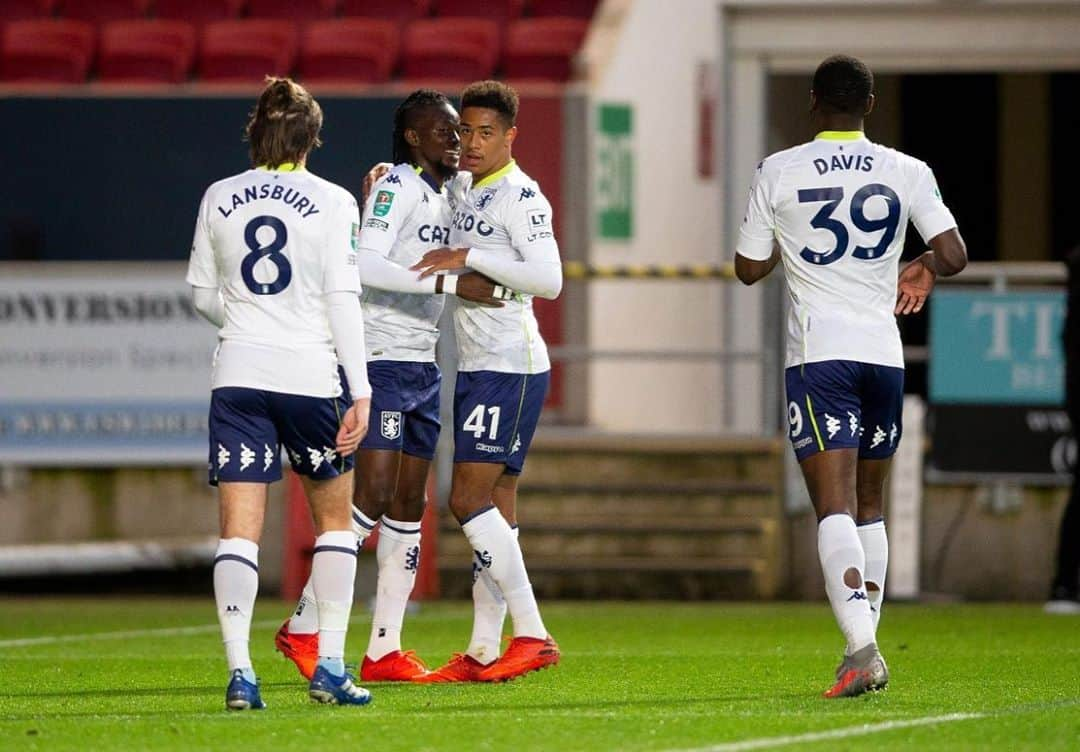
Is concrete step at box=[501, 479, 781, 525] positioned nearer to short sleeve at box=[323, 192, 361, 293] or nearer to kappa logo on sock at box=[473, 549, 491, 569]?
kappa logo on sock at box=[473, 549, 491, 569]

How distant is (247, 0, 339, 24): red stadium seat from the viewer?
16312 mm

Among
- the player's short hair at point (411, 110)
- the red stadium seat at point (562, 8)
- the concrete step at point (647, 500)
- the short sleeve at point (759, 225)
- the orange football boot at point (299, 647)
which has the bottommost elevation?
the orange football boot at point (299, 647)

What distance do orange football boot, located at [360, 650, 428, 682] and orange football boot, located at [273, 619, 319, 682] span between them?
7.5 inches

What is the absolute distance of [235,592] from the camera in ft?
20.9

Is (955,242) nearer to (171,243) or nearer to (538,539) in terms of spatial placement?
(538,539)

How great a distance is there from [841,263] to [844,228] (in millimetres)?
112

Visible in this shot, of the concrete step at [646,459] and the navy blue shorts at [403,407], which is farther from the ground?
the navy blue shorts at [403,407]

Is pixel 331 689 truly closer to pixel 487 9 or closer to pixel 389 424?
pixel 389 424

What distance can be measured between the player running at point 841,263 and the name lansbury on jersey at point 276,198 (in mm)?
1484

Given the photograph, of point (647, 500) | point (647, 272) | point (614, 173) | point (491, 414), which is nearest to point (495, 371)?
point (491, 414)

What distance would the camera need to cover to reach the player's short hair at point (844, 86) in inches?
274

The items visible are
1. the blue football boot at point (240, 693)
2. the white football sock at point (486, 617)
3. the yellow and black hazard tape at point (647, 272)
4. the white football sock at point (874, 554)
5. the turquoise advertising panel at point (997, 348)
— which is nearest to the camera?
the blue football boot at point (240, 693)

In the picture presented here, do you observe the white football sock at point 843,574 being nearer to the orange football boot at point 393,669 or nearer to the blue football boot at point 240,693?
the orange football boot at point 393,669

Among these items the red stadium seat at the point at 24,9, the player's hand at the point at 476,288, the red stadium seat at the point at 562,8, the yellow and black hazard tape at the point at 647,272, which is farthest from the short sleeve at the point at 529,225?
the red stadium seat at the point at 24,9
